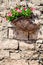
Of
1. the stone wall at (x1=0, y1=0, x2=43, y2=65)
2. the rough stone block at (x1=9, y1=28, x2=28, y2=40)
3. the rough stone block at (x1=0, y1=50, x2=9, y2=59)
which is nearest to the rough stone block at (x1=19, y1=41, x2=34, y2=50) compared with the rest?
the stone wall at (x1=0, y1=0, x2=43, y2=65)

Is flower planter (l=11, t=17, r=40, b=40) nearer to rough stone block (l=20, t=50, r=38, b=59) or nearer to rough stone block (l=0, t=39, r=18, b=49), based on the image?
rough stone block (l=0, t=39, r=18, b=49)

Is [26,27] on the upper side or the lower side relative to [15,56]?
upper

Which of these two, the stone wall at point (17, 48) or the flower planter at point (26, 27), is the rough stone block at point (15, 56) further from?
the flower planter at point (26, 27)

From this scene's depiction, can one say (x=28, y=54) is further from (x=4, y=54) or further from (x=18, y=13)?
(x=18, y=13)

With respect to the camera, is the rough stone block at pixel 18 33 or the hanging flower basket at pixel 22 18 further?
the rough stone block at pixel 18 33

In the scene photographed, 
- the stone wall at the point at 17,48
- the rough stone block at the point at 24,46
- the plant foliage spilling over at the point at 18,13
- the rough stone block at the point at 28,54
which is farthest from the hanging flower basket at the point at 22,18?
the rough stone block at the point at 28,54

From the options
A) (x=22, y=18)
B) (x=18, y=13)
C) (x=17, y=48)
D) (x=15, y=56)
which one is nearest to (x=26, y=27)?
(x=22, y=18)

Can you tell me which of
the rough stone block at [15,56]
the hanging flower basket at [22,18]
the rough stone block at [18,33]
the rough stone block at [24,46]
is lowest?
the rough stone block at [15,56]

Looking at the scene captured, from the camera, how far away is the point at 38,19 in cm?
360

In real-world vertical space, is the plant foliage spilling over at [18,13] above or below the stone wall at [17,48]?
above

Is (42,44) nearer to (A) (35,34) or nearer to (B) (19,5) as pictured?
(A) (35,34)

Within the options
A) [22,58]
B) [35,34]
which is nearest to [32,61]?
[22,58]

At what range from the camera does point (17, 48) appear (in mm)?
3568

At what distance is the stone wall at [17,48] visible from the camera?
11.6 feet
